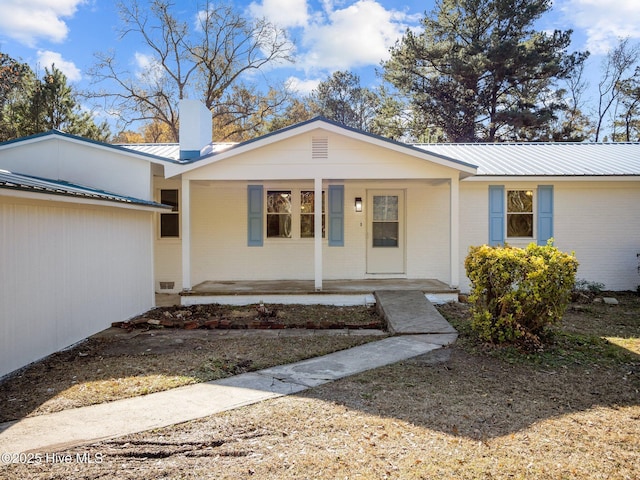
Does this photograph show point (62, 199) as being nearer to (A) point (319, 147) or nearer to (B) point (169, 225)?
(A) point (319, 147)

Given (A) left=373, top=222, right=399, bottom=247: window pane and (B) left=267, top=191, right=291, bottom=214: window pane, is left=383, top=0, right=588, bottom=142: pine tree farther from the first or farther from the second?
(B) left=267, top=191, right=291, bottom=214: window pane

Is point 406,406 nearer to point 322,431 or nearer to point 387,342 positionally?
point 322,431

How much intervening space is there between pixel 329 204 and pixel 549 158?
5941 millimetres

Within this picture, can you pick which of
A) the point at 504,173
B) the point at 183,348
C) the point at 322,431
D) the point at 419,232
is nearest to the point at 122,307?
the point at 183,348

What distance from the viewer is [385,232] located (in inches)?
419

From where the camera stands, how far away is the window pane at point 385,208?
1066 cm

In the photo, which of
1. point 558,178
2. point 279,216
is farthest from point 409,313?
point 558,178

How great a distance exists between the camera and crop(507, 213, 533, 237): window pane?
34.2ft

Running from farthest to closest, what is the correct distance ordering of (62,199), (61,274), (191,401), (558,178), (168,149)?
(168,149) < (558,178) < (61,274) < (62,199) < (191,401)

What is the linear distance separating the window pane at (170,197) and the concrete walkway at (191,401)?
648 centimetres

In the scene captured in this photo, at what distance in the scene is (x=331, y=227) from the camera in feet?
34.3

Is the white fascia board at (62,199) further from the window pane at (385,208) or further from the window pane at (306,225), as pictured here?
the window pane at (385,208)

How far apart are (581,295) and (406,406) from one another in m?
7.24

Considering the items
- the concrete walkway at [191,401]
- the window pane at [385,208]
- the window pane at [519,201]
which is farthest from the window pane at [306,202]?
the concrete walkway at [191,401]
